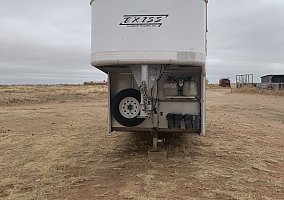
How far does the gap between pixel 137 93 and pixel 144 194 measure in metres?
1.79

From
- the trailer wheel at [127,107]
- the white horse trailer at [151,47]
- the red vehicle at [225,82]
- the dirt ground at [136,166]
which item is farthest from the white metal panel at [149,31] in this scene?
the red vehicle at [225,82]

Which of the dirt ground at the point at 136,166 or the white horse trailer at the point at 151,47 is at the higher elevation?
the white horse trailer at the point at 151,47

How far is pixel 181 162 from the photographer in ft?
19.4

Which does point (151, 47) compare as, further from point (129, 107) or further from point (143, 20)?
point (129, 107)

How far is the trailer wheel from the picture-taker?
5.62 meters

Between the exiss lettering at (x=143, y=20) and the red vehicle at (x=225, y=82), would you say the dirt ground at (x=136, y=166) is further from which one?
the red vehicle at (x=225, y=82)

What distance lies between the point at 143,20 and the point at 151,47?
40cm

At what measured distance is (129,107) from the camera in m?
5.67

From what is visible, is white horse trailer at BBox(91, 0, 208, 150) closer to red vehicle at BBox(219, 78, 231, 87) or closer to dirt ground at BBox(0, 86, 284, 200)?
dirt ground at BBox(0, 86, 284, 200)

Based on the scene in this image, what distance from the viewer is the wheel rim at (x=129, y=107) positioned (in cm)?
Result: 561

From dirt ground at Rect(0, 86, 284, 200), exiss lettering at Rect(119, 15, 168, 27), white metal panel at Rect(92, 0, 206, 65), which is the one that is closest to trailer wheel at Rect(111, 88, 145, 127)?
dirt ground at Rect(0, 86, 284, 200)

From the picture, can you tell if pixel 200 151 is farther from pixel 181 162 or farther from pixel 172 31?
pixel 172 31

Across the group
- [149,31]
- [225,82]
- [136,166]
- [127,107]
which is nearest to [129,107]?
[127,107]

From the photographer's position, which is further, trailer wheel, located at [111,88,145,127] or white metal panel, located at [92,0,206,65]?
trailer wheel, located at [111,88,145,127]
